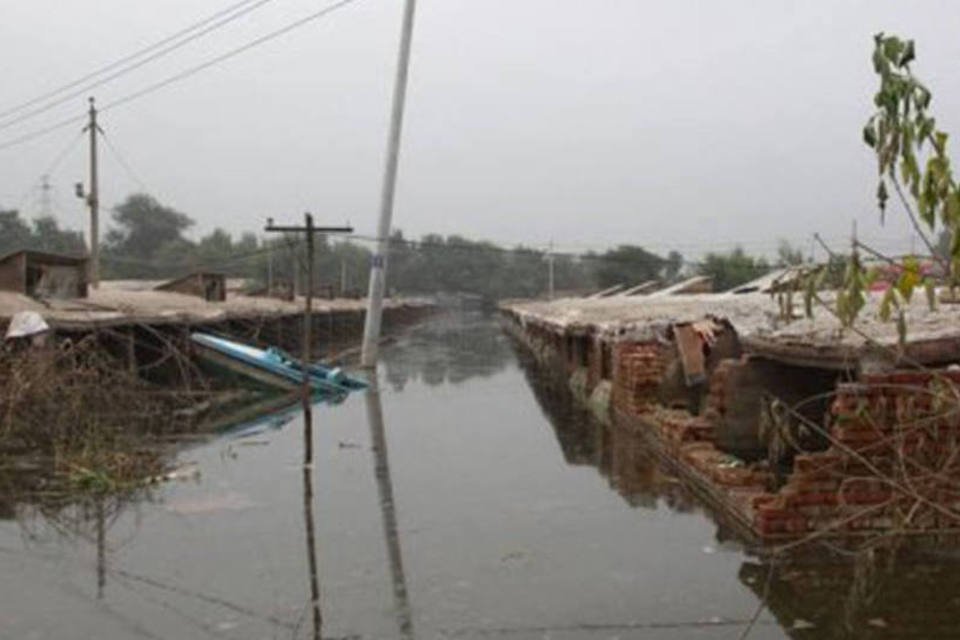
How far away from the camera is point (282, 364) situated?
19.6m

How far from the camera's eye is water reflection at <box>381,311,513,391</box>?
79.4 ft

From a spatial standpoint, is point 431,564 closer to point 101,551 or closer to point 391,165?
point 101,551

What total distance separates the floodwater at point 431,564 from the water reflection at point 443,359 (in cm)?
1064

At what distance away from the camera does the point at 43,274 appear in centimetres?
2053

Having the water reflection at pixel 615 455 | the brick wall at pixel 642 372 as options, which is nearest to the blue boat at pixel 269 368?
the water reflection at pixel 615 455

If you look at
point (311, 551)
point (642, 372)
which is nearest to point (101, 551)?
point (311, 551)

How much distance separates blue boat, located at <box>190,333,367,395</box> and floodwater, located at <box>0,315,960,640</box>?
6915mm

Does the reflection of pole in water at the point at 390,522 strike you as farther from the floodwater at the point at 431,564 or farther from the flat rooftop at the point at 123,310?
the flat rooftop at the point at 123,310

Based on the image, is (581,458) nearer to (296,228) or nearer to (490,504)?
(490,504)

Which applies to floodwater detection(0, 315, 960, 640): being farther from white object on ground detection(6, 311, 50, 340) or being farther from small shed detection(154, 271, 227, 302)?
small shed detection(154, 271, 227, 302)

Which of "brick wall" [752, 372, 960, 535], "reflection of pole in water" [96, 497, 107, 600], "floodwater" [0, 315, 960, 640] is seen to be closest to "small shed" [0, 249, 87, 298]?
"floodwater" [0, 315, 960, 640]

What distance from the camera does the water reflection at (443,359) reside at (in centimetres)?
2419

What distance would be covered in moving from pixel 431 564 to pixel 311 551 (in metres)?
0.94

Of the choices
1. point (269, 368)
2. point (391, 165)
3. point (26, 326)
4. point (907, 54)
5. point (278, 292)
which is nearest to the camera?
point (907, 54)
